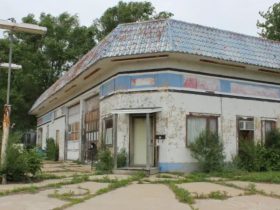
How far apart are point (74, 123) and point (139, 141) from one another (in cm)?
888

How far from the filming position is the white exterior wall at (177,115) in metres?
15.8

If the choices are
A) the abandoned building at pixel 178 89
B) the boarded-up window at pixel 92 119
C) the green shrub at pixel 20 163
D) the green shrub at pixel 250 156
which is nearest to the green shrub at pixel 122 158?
the abandoned building at pixel 178 89

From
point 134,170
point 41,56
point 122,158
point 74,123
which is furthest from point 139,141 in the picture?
point 41,56

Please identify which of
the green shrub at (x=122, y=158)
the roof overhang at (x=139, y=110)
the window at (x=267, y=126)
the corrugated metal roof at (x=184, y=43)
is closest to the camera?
the roof overhang at (x=139, y=110)

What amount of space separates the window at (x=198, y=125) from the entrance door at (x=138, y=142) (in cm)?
166

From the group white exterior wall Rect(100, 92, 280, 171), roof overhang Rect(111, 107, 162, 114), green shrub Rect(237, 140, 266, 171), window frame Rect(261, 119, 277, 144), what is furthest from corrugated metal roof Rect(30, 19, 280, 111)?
green shrub Rect(237, 140, 266, 171)

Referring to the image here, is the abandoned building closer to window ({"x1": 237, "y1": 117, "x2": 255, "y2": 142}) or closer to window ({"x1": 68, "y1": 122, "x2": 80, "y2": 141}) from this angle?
window ({"x1": 237, "y1": 117, "x2": 255, "y2": 142})

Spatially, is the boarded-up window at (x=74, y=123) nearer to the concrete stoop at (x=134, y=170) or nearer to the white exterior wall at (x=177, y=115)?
the white exterior wall at (x=177, y=115)

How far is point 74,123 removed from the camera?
24.7 metres

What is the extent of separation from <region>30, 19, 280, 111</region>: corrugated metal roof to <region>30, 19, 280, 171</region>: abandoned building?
0.04 m

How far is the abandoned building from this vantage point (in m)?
15.8

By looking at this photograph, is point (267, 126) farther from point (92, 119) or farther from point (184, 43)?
point (92, 119)

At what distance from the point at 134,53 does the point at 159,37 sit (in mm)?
1155

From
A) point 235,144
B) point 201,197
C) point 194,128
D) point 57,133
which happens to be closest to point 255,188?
point 201,197
